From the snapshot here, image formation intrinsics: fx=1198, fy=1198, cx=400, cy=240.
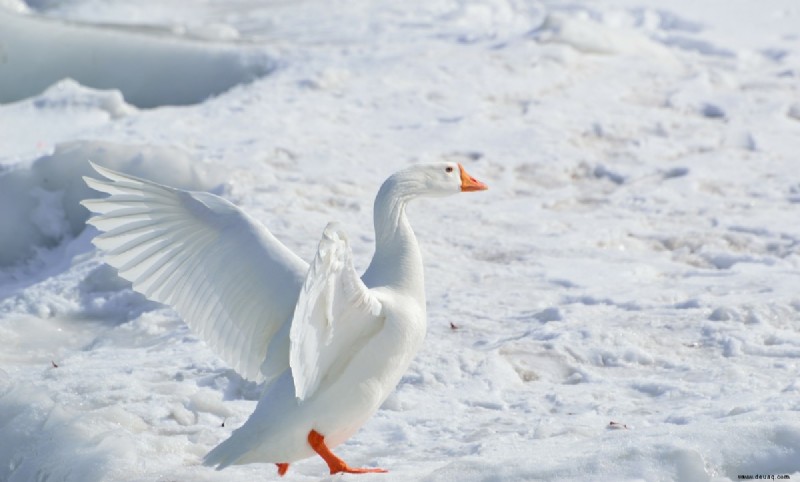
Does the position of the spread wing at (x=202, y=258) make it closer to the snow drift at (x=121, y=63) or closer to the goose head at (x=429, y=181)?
the goose head at (x=429, y=181)

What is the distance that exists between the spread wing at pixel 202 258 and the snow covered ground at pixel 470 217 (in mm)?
474

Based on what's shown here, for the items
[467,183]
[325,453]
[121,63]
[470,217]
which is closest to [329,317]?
[325,453]

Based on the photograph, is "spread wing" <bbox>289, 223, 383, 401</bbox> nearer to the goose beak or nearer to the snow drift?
the goose beak

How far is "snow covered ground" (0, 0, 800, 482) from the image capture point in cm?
422

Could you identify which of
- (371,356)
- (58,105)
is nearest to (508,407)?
(371,356)

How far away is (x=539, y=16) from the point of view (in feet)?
39.9

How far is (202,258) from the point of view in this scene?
4117mm

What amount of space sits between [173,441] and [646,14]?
8640 mm

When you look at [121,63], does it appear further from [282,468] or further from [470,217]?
[282,468]

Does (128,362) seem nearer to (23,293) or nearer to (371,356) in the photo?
(23,293)

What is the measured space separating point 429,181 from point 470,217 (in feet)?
8.98

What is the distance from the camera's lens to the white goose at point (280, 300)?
366 centimetres

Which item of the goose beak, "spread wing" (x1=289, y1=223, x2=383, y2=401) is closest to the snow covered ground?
"spread wing" (x1=289, y1=223, x2=383, y2=401)

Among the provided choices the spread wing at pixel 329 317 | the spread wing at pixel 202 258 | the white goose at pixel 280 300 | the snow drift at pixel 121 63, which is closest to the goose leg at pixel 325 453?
the white goose at pixel 280 300
